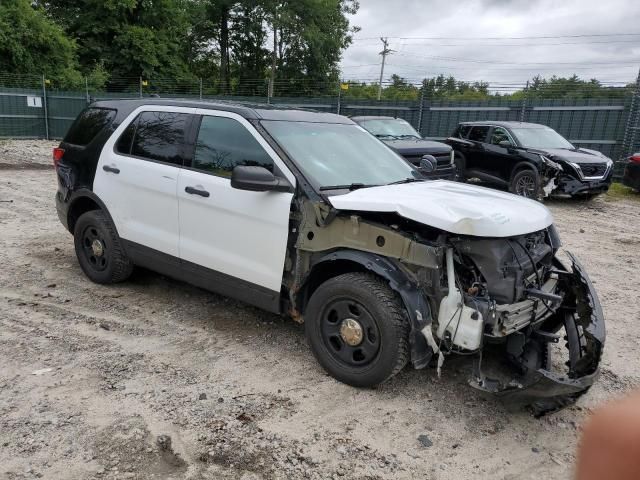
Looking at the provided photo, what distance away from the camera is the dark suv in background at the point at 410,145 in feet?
34.8

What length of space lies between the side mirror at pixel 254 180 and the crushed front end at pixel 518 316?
127 centimetres

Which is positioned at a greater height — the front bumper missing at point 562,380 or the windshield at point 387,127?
the windshield at point 387,127

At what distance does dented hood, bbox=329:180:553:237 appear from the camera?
3.01 meters

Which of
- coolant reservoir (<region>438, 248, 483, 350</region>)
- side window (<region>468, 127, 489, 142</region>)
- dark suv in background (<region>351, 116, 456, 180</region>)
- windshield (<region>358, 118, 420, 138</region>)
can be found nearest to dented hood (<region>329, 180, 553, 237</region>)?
coolant reservoir (<region>438, 248, 483, 350</region>)

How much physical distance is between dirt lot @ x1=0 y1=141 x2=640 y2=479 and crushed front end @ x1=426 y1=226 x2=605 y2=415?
13.8 inches

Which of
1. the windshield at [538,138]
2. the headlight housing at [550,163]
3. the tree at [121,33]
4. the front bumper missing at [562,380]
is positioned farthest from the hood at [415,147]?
the tree at [121,33]

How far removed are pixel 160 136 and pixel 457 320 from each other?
120 inches

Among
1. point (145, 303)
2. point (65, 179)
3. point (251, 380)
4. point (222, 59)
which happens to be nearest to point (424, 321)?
point (251, 380)

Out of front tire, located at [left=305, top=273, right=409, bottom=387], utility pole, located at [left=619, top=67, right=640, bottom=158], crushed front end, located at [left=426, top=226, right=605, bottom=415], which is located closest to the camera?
crushed front end, located at [left=426, top=226, right=605, bottom=415]

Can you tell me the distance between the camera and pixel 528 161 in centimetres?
1109

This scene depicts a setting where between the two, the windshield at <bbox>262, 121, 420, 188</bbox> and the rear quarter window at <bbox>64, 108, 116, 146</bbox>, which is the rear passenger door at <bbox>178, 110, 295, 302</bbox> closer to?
the windshield at <bbox>262, 121, 420, 188</bbox>

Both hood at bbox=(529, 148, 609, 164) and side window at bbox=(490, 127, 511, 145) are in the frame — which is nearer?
hood at bbox=(529, 148, 609, 164)

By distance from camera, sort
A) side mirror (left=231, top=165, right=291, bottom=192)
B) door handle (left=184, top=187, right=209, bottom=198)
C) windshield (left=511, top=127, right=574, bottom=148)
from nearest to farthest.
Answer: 1. side mirror (left=231, top=165, right=291, bottom=192)
2. door handle (left=184, top=187, right=209, bottom=198)
3. windshield (left=511, top=127, right=574, bottom=148)

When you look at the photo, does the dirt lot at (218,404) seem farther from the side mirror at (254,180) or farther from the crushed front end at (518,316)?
the side mirror at (254,180)
